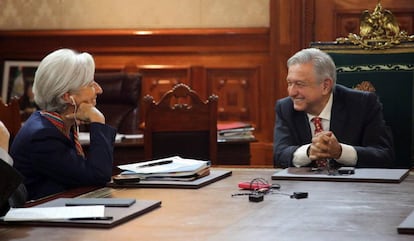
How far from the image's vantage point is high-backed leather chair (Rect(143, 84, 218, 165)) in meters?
4.24

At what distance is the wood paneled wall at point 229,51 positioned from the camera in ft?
19.9

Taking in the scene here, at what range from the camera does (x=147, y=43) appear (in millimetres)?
6395

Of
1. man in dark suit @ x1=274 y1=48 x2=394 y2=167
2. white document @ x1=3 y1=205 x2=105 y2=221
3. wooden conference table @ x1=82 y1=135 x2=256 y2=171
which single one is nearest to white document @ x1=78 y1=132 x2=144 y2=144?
wooden conference table @ x1=82 y1=135 x2=256 y2=171

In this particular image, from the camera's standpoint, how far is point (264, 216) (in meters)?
2.31

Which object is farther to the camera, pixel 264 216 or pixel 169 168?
pixel 169 168

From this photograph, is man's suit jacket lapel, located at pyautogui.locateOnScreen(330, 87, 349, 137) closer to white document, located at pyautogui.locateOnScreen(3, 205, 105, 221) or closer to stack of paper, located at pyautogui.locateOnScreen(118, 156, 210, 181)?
stack of paper, located at pyautogui.locateOnScreen(118, 156, 210, 181)

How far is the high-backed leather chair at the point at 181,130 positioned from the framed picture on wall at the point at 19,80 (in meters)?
2.47

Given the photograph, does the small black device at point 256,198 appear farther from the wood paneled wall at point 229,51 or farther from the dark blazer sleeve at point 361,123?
the wood paneled wall at point 229,51

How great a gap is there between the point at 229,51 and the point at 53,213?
4.12 metres

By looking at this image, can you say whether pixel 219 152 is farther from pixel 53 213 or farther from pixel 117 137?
pixel 53 213

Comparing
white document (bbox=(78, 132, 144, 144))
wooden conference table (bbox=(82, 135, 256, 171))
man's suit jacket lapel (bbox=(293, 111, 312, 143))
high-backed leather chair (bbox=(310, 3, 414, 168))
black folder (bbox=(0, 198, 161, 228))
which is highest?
high-backed leather chair (bbox=(310, 3, 414, 168))

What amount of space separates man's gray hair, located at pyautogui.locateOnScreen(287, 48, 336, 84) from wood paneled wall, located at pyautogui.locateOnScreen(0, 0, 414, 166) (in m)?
2.02

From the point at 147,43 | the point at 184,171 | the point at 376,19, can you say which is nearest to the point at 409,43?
the point at 376,19

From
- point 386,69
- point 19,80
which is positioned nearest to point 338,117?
point 386,69
